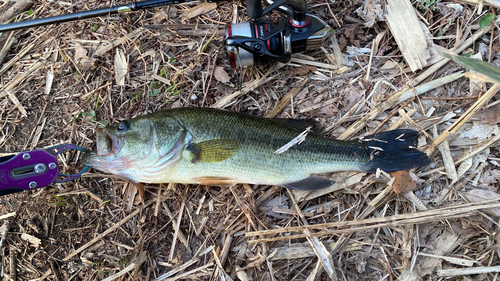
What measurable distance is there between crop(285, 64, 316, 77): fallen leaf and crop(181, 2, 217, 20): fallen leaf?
139cm

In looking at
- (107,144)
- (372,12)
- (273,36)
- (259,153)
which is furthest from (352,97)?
(107,144)

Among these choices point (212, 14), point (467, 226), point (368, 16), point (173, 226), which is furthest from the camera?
point (212, 14)

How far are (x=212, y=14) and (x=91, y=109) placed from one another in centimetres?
203

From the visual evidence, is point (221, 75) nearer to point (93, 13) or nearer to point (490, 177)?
point (93, 13)

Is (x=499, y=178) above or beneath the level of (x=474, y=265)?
Result: above

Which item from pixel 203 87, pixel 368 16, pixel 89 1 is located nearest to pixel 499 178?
pixel 368 16

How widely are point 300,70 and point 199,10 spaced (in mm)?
1618

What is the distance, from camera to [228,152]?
3111 mm

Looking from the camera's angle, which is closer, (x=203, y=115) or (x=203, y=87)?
(x=203, y=115)

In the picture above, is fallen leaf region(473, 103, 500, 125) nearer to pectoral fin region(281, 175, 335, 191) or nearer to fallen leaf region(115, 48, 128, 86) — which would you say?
pectoral fin region(281, 175, 335, 191)

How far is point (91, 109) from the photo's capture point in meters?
3.82

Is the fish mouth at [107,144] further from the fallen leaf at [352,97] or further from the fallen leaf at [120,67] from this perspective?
the fallen leaf at [352,97]

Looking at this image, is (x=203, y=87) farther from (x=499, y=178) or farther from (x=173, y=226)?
(x=499, y=178)

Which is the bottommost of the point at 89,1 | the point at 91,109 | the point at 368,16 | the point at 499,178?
the point at 499,178
